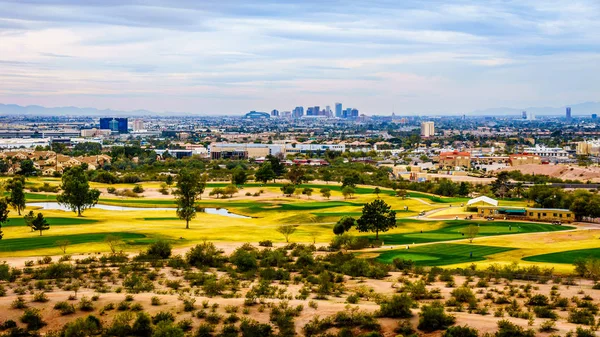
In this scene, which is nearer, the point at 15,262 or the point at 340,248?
the point at 15,262

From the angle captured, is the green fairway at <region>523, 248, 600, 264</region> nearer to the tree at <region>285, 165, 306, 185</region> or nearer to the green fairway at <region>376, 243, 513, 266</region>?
the green fairway at <region>376, 243, 513, 266</region>

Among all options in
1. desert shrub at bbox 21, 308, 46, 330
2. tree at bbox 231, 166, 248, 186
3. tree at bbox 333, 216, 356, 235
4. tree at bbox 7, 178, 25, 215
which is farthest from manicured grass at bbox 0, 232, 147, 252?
tree at bbox 231, 166, 248, 186

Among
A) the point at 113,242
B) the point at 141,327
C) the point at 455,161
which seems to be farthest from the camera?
the point at 455,161

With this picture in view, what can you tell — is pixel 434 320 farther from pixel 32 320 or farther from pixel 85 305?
pixel 32 320

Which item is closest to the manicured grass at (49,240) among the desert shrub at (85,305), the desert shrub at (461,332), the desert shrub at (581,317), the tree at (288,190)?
the desert shrub at (85,305)

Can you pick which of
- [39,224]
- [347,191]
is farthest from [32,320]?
[347,191]

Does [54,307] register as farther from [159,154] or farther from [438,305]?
[159,154]

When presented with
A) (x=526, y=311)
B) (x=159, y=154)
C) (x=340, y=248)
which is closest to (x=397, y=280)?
(x=526, y=311)
